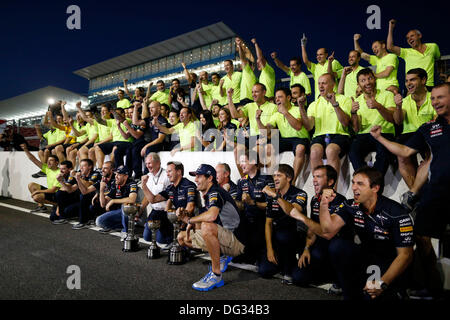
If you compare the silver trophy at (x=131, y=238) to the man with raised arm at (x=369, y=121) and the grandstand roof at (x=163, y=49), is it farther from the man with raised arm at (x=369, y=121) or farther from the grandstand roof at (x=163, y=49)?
the grandstand roof at (x=163, y=49)

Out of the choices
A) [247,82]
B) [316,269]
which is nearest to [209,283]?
[316,269]

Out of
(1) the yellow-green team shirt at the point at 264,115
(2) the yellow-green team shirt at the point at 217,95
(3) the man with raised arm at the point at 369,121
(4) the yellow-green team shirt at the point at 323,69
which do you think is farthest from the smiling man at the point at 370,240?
(2) the yellow-green team shirt at the point at 217,95

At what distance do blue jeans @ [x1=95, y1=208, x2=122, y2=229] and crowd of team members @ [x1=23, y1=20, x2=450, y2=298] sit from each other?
21 millimetres

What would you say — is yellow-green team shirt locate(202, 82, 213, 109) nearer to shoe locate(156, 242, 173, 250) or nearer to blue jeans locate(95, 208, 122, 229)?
blue jeans locate(95, 208, 122, 229)

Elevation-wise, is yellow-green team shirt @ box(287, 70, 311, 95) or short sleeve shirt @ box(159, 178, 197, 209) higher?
yellow-green team shirt @ box(287, 70, 311, 95)

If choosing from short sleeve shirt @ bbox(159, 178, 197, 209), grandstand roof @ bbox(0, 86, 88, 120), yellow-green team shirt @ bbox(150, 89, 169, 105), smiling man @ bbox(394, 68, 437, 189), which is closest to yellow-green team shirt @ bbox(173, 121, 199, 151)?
short sleeve shirt @ bbox(159, 178, 197, 209)

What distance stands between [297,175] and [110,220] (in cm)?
350

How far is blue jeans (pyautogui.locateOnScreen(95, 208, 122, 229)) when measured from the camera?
5.29 metres

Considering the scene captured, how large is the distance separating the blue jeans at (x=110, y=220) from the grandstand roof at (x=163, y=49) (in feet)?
69.7

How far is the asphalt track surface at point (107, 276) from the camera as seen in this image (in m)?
2.75

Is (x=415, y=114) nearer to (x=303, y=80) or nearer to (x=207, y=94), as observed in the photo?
(x=303, y=80)

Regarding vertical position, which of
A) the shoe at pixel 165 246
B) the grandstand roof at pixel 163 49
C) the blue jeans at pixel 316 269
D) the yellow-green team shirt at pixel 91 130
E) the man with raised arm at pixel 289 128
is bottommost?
the shoe at pixel 165 246

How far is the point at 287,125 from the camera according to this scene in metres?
4.70
